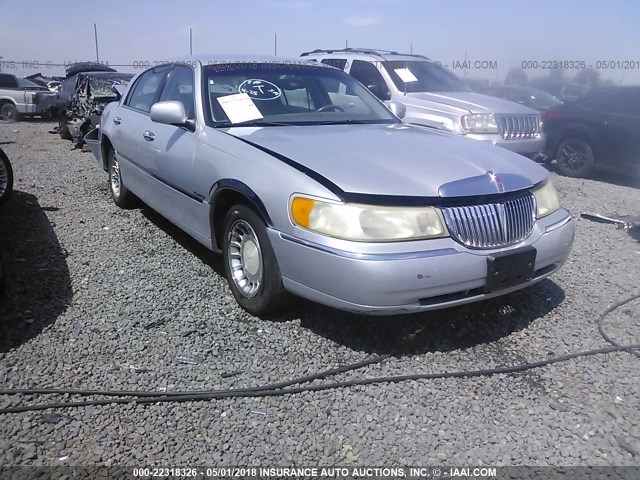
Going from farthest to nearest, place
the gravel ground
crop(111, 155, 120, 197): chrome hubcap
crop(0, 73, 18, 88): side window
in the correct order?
crop(0, 73, 18, 88): side window
crop(111, 155, 120, 197): chrome hubcap
the gravel ground

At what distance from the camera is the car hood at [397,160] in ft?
9.91

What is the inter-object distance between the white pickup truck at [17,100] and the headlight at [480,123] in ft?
45.4

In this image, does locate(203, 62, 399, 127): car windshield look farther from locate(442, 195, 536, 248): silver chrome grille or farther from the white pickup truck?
the white pickup truck

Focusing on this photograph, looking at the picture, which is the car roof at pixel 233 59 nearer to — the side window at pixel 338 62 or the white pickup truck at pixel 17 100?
the side window at pixel 338 62

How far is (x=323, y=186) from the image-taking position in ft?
9.83

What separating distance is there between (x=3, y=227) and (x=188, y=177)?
240cm

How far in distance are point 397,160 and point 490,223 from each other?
0.65m

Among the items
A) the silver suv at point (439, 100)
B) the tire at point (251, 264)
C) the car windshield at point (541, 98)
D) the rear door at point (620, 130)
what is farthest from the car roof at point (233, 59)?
the car windshield at point (541, 98)

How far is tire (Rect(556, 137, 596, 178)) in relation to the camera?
883 centimetres

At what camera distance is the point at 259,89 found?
168 inches

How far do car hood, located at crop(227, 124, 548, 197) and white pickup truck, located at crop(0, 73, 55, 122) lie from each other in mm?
15095

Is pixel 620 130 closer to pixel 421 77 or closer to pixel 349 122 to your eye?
pixel 421 77

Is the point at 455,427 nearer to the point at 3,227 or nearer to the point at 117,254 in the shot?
the point at 117,254

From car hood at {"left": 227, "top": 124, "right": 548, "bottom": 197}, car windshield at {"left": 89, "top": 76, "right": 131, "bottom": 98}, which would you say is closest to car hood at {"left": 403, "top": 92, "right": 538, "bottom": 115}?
car hood at {"left": 227, "top": 124, "right": 548, "bottom": 197}
